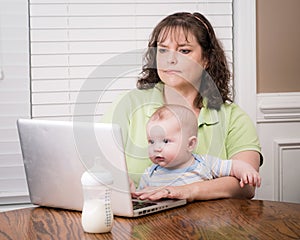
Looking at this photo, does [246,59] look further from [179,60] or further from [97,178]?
[97,178]

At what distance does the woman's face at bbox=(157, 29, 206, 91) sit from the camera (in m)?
2.46

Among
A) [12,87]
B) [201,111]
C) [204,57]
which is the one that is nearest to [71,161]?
[201,111]

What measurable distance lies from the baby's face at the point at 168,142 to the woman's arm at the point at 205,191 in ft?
0.30

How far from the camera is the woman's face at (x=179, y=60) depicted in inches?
97.0

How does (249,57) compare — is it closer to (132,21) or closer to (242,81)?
(242,81)

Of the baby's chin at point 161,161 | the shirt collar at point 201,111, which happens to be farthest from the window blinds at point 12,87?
the baby's chin at point 161,161

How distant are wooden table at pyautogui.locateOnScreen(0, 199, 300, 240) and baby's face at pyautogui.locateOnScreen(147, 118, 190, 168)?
0.16 m

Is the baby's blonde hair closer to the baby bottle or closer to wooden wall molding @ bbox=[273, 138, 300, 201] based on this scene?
the baby bottle

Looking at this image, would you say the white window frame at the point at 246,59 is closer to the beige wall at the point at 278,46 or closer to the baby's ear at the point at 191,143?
the beige wall at the point at 278,46

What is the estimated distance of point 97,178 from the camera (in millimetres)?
1743

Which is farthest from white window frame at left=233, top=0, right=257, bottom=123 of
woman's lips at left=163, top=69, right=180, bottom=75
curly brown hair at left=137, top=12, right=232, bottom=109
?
woman's lips at left=163, top=69, right=180, bottom=75

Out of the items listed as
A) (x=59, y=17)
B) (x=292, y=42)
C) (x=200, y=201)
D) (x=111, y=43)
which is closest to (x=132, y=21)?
(x=111, y=43)

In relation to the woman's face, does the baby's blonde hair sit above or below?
below

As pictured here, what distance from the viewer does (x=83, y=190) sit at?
1809 millimetres
